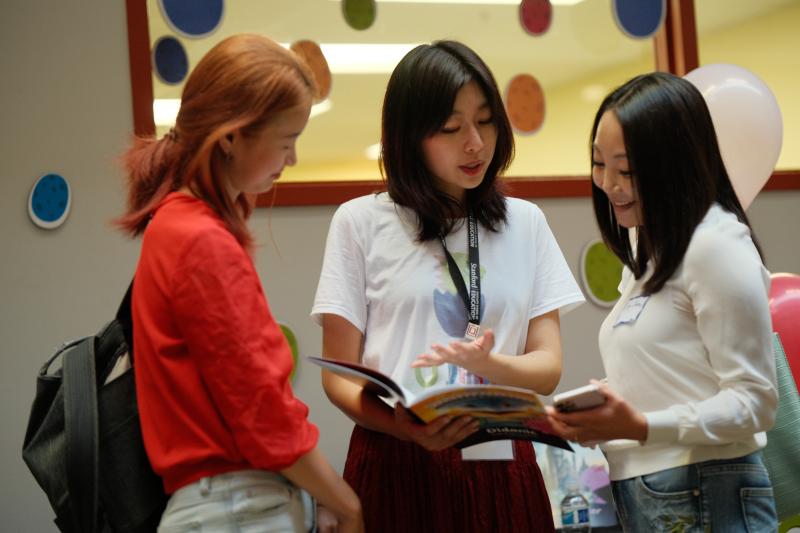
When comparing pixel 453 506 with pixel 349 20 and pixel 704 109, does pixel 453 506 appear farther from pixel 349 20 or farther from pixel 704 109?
pixel 349 20

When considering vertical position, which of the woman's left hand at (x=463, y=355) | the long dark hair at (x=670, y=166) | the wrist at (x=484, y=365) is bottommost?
the wrist at (x=484, y=365)

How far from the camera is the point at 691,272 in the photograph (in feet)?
5.01

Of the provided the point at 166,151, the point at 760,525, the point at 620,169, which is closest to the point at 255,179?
the point at 166,151

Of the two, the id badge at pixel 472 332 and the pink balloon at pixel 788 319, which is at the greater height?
the id badge at pixel 472 332

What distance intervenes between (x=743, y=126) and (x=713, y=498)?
1696 millimetres

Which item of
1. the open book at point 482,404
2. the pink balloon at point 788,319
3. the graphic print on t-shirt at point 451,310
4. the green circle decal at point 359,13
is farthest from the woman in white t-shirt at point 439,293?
the green circle decal at point 359,13

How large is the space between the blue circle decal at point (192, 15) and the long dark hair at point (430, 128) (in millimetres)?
1732

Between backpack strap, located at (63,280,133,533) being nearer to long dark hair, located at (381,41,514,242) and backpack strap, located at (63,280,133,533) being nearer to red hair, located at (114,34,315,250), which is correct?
red hair, located at (114,34,315,250)

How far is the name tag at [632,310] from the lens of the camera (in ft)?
5.31

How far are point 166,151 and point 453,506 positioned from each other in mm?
841

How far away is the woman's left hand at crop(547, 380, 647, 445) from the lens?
1479 mm

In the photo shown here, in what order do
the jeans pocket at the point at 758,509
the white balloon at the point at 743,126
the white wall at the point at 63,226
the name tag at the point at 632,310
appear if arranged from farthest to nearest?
the white wall at the point at 63,226
the white balloon at the point at 743,126
the name tag at the point at 632,310
the jeans pocket at the point at 758,509

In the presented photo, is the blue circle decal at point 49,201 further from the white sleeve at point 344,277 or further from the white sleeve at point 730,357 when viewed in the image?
the white sleeve at point 730,357

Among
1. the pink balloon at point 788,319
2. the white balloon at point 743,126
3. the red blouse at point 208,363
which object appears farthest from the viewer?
the white balloon at point 743,126
